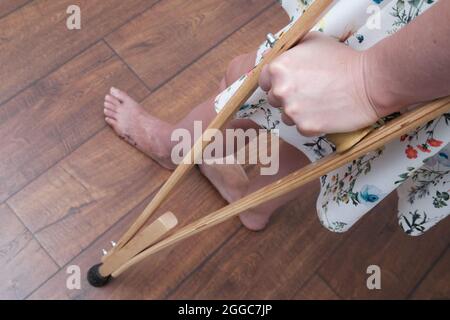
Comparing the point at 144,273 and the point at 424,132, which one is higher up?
the point at 424,132

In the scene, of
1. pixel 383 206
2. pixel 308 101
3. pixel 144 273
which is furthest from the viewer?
pixel 383 206

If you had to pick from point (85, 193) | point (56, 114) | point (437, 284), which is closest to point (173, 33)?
point (56, 114)

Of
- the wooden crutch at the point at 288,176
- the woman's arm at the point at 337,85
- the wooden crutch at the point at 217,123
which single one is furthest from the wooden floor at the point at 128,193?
the woman's arm at the point at 337,85

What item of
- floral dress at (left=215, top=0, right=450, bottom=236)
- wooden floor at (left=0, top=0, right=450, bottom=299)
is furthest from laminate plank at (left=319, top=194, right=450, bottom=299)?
floral dress at (left=215, top=0, right=450, bottom=236)

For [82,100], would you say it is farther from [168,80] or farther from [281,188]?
[281,188]

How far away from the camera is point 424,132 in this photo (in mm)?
503

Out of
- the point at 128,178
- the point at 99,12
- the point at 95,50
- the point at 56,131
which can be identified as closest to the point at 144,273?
the point at 128,178

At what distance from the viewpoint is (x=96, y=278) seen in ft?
→ 2.89

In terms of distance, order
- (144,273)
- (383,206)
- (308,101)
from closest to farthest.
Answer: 1. (308,101)
2. (144,273)
3. (383,206)

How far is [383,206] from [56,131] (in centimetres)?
73

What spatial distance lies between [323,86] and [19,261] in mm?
719

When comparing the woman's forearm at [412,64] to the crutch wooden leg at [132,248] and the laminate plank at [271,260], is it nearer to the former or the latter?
the crutch wooden leg at [132,248]

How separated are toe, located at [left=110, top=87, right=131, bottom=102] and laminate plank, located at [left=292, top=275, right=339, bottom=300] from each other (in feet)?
1.79
